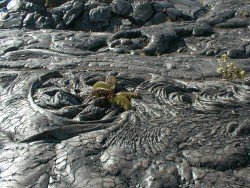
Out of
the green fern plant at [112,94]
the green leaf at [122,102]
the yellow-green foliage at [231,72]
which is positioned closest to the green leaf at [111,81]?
the green fern plant at [112,94]

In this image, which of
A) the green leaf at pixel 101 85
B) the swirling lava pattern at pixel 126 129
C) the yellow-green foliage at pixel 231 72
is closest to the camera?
the swirling lava pattern at pixel 126 129

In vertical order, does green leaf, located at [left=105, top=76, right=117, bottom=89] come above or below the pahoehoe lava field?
above

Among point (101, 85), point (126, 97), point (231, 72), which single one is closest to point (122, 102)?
point (126, 97)

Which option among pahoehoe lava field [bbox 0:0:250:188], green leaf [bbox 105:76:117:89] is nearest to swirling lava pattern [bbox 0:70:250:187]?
pahoehoe lava field [bbox 0:0:250:188]

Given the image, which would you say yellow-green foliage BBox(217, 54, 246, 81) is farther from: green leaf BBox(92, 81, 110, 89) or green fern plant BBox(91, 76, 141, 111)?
green leaf BBox(92, 81, 110, 89)

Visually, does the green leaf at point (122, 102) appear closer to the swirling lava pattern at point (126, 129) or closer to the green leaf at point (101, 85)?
the swirling lava pattern at point (126, 129)

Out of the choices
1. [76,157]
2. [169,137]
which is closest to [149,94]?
[169,137]
